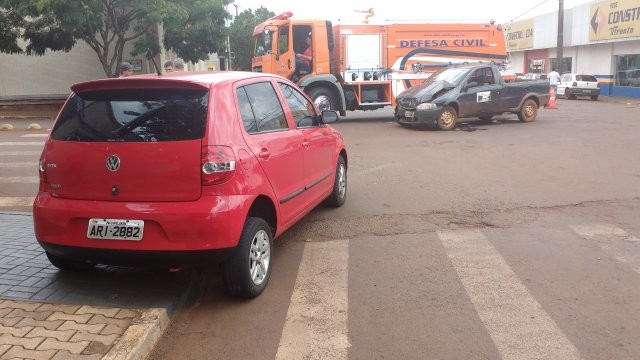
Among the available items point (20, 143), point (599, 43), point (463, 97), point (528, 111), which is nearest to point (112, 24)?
point (20, 143)

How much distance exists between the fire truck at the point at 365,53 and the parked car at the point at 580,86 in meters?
14.7

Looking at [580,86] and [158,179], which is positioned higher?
[158,179]

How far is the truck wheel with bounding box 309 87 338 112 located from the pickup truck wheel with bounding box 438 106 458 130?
3620 mm

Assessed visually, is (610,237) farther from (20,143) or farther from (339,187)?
(20,143)

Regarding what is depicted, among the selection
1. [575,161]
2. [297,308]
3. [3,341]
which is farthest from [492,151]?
[3,341]

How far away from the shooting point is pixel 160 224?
388 cm

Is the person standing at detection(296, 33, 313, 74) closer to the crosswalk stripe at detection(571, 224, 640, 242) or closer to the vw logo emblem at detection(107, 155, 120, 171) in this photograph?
the crosswalk stripe at detection(571, 224, 640, 242)

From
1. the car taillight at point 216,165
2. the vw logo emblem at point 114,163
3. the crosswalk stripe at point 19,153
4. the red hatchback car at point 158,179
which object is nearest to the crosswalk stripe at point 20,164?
the crosswalk stripe at point 19,153

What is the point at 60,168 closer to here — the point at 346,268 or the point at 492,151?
the point at 346,268

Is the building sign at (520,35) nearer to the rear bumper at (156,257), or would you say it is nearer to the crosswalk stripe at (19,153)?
the crosswalk stripe at (19,153)

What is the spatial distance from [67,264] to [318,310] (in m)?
2.12

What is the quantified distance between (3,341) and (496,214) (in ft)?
16.9

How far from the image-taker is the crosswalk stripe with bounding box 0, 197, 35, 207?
7289mm

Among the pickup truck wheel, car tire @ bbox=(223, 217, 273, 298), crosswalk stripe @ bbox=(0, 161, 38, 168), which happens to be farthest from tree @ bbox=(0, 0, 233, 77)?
car tire @ bbox=(223, 217, 273, 298)
